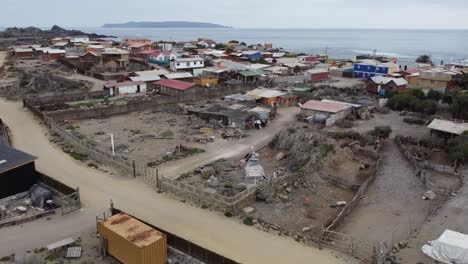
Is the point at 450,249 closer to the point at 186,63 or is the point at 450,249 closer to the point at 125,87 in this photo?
the point at 125,87

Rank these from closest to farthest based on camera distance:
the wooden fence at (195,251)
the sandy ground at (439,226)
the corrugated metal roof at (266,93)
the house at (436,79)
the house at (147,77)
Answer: the wooden fence at (195,251)
the sandy ground at (439,226)
the corrugated metal roof at (266,93)
the house at (436,79)
the house at (147,77)

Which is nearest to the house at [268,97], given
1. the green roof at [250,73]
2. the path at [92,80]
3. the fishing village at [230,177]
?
the fishing village at [230,177]

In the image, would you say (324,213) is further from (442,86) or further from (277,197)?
(442,86)

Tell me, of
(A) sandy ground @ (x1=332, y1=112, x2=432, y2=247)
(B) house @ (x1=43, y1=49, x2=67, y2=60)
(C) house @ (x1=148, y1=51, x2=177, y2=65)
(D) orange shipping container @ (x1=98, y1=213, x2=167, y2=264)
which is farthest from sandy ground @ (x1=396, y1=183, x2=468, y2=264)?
(B) house @ (x1=43, y1=49, x2=67, y2=60)

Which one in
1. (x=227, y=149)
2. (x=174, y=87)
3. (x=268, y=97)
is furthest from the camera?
(x=174, y=87)

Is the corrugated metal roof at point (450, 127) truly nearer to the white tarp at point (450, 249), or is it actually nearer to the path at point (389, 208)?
the path at point (389, 208)

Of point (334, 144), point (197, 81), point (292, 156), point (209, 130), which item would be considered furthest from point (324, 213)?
point (197, 81)

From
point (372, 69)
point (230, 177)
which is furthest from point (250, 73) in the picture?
point (230, 177)
